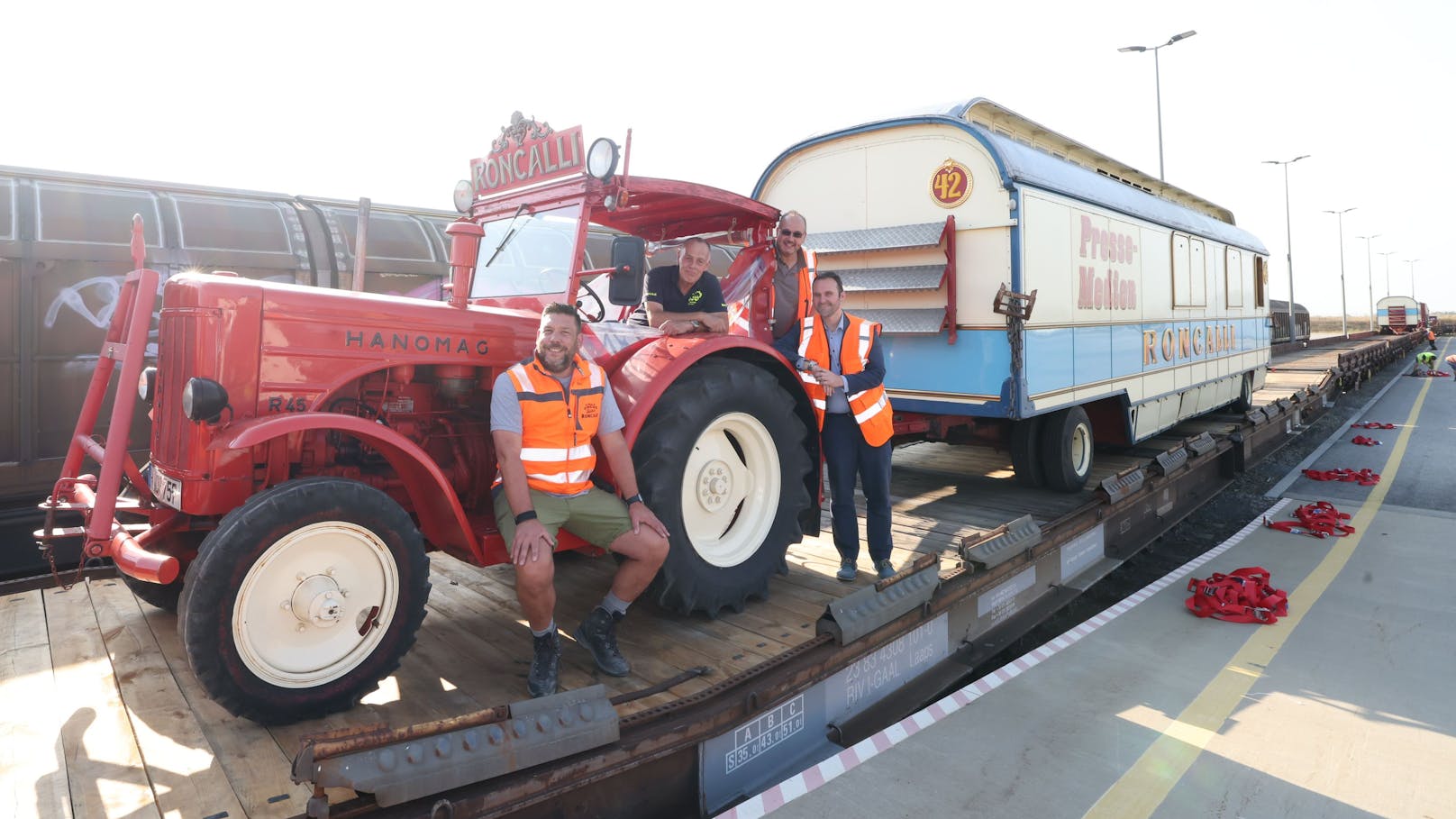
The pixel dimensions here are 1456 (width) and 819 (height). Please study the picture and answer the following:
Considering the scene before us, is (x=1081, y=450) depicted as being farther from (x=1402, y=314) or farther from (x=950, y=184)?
(x=1402, y=314)

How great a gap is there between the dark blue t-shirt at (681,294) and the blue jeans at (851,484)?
925 millimetres

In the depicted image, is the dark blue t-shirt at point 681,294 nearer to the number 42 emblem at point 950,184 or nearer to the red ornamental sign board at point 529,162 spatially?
the red ornamental sign board at point 529,162

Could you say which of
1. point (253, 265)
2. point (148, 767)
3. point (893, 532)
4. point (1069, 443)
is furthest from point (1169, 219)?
point (148, 767)

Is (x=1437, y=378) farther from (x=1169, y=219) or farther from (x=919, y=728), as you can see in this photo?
(x=919, y=728)

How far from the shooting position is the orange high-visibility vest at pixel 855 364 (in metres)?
4.36

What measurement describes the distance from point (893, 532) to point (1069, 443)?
2171 mm

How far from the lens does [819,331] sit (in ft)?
14.3

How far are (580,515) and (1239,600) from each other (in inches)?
168

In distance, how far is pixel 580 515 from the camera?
3.21m

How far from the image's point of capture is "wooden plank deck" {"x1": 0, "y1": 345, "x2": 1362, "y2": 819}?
92.2 inches

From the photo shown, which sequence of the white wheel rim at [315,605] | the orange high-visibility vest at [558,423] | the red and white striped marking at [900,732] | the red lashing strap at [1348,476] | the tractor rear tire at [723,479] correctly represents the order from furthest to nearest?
the red lashing strap at [1348,476] → the tractor rear tire at [723,479] → the orange high-visibility vest at [558,423] → the red and white striped marking at [900,732] → the white wheel rim at [315,605]

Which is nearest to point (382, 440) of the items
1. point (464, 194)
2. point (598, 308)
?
point (598, 308)

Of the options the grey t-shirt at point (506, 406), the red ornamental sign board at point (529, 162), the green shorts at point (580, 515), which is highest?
the red ornamental sign board at point (529, 162)

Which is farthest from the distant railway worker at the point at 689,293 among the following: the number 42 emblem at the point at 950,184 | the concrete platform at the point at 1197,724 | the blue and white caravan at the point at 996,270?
the number 42 emblem at the point at 950,184
